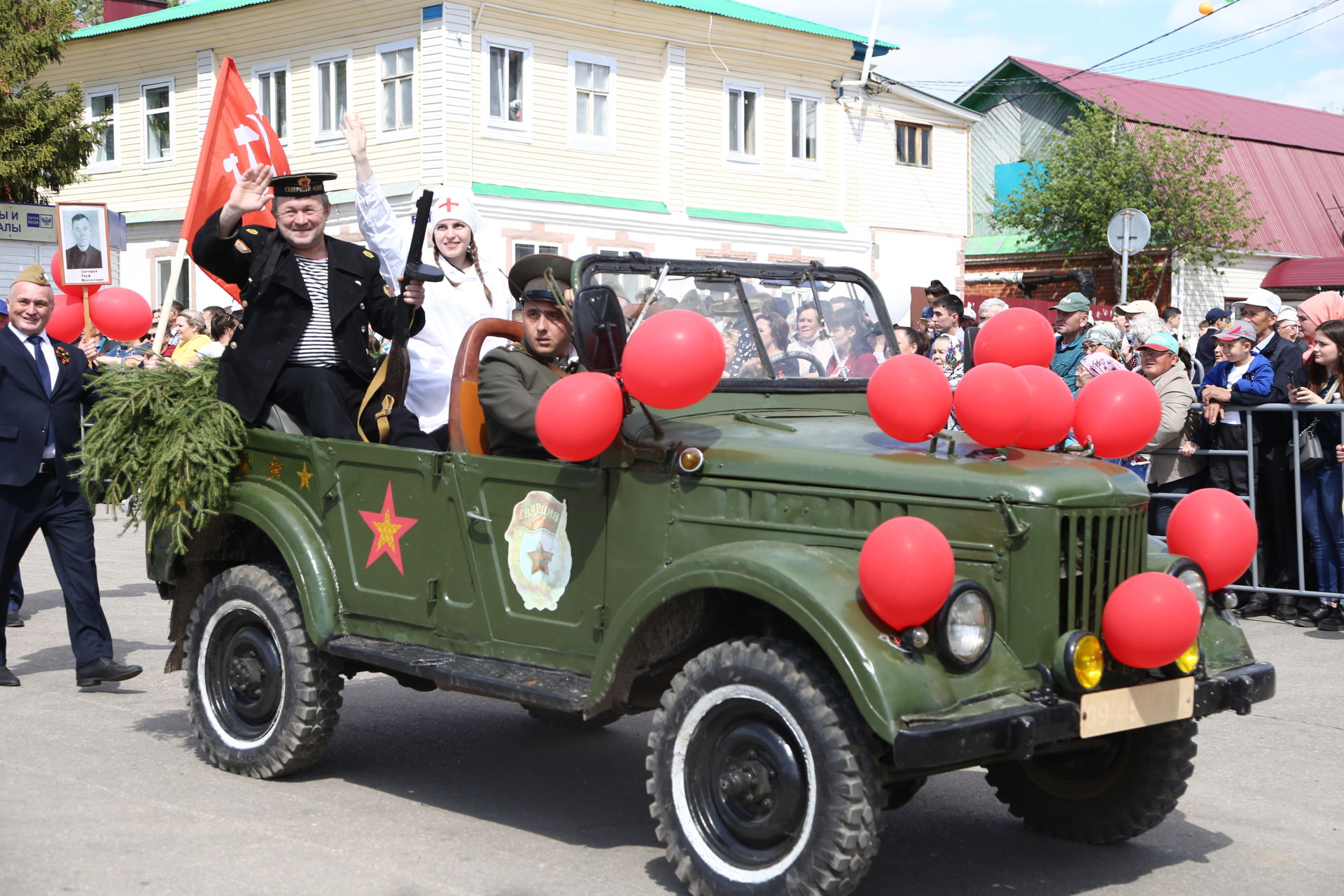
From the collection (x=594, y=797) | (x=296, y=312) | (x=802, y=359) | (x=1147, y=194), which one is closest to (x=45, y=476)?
(x=296, y=312)

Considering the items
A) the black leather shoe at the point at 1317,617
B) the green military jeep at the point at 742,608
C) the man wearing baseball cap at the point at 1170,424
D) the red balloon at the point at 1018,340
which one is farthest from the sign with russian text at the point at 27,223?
the red balloon at the point at 1018,340

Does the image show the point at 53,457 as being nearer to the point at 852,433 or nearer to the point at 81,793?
the point at 81,793

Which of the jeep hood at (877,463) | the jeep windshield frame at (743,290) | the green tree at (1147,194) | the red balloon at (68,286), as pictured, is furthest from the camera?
the green tree at (1147,194)

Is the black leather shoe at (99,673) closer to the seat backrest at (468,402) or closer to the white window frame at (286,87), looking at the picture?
the seat backrest at (468,402)

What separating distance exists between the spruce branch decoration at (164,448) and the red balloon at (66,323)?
5.04 metres

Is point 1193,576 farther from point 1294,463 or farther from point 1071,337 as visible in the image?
point 1071,337

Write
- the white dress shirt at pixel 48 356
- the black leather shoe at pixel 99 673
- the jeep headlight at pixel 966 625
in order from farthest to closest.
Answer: the white dress shirt at pixel 48 356, the black leather shoe at pixel 99 673, the jeep headlight at pixel 966 625

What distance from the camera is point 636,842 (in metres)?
5.25

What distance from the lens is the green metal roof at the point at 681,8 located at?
27422 millimetres

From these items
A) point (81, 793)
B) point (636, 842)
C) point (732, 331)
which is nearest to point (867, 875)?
point (636, 842)

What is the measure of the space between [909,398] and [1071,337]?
7280mm

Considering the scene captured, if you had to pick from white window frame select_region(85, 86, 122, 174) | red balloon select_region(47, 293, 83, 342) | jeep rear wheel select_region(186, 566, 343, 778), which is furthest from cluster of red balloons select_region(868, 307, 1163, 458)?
white window frame select_region(85, 86, 122, 174)

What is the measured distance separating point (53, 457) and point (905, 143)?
2675 cm

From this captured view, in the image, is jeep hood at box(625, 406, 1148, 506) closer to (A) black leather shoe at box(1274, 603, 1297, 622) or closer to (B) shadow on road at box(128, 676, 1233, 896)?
(B) shadow on road at box(128, 676, 1233, 896)
